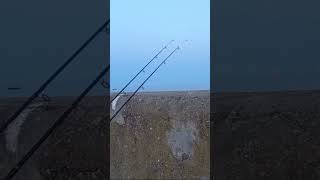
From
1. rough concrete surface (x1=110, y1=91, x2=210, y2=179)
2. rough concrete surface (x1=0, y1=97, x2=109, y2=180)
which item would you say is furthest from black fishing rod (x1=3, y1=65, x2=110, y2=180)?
rough concrete surface (x1=110, y1=91, x2=210, y2=179)

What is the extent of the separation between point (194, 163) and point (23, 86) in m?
1.50

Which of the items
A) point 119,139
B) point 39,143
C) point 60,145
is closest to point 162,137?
point 119,139

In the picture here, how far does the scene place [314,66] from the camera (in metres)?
4.01

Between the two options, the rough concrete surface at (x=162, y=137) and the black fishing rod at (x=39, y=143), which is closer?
the black fishing rod at (x=39, y=143)

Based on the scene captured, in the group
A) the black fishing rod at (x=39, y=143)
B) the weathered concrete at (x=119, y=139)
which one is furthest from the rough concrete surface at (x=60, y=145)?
the black fishing rod at (x=39, y=143)

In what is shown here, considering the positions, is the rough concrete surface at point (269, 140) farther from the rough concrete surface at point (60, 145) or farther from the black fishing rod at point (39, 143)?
the black fishing rod at point (39, 143)

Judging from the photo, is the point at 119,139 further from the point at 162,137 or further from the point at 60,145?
the point at 60,145

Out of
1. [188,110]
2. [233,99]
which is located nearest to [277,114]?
[233,99]

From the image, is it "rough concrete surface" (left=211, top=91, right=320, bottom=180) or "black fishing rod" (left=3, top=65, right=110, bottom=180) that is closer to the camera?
"black fishing rod" (left=3, top=65, right=110, bottom=180)

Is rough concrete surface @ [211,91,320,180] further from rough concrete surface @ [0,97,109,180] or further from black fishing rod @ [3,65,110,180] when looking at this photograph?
black fishing rod @ [3,65,110,180]

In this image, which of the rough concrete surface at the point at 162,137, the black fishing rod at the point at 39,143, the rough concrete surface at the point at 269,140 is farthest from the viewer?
the rough concrete surface at the point at 162,137

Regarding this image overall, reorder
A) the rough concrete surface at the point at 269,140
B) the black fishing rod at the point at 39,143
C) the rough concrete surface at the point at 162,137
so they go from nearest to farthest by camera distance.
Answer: the black fishing rod at the point at 39,143, the rough concrete surface at the point at 269,140, the rough concrete surface at the point at 162,137

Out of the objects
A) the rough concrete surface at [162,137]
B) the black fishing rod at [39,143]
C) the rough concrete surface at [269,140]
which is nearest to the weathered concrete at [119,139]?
the rough concrete surface at [162,137]

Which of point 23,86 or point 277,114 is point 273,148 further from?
point 23,86
